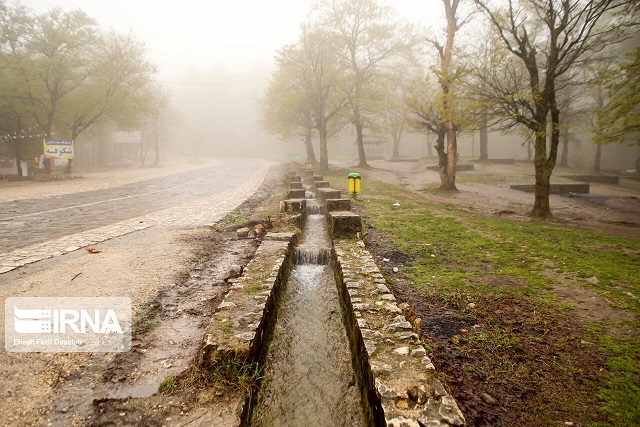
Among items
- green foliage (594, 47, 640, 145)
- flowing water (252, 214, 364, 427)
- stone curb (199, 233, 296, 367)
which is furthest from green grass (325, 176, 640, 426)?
green foliage (594, 47, 640, 145)

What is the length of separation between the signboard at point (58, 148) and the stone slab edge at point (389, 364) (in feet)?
83.8

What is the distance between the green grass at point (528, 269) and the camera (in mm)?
3256

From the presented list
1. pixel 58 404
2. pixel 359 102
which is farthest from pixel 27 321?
pixel 359 102

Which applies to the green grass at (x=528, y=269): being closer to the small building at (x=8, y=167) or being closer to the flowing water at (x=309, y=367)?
the flowing water at (x=309, y=367)

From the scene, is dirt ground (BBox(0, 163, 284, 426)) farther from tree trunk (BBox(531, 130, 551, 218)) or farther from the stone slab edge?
tree trunk (BBox(531, 130, 551, 218))

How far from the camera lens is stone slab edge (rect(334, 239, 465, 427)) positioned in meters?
2.53

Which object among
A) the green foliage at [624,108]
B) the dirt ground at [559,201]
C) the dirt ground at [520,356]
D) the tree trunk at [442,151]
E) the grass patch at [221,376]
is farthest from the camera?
the tree trunk at [442,151]

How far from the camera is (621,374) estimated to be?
3.09m

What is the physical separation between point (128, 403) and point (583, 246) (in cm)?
817

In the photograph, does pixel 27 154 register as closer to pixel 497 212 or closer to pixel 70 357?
pixel 70 357

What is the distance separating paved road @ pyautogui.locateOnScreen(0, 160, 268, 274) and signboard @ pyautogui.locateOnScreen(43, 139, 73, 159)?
8.95m

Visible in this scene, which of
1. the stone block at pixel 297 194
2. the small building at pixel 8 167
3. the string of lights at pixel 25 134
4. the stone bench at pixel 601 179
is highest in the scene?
the string of lights at pixel 25 134

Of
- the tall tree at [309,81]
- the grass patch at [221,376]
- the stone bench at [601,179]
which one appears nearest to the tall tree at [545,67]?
the grass patch at [221,376]

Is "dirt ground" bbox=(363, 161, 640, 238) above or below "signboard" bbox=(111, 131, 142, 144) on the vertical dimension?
below
